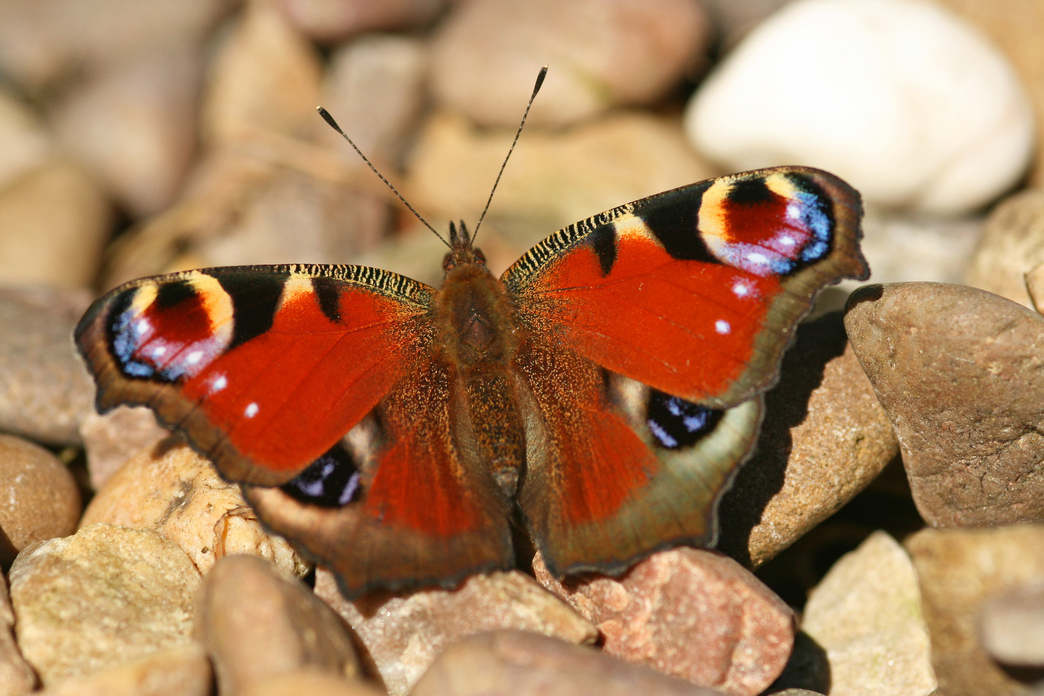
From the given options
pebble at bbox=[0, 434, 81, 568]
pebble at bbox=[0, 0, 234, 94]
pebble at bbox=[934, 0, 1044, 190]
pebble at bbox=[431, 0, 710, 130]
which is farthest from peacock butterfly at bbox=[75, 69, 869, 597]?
pebble at bbox=[0, 0, 234, 94]

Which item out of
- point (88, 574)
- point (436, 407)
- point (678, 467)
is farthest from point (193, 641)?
point (678, 467)

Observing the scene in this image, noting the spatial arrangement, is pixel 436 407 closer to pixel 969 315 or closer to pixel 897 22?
pixel 969 315

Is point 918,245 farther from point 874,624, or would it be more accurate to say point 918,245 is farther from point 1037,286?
point 874,624

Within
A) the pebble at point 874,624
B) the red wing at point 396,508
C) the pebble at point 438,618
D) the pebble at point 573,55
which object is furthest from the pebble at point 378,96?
the pebble at point 874,624

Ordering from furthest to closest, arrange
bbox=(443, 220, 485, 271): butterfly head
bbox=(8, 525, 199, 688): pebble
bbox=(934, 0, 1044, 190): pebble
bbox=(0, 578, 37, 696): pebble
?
bbox=(934, 0, 1044, 190): pebble < bbox=(443, 220, 485, 271): butterfly head < bbox=(8, 525, 199, 688): pebble < bbox=(0, 578, 37, 696): pebble

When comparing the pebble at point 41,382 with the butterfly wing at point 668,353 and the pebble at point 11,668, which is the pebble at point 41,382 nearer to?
the pebble at point 11,668

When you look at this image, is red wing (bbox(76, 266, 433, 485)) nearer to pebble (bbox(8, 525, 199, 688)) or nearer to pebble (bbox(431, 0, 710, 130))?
pebble (bbox(8, 525, 199, 688))
